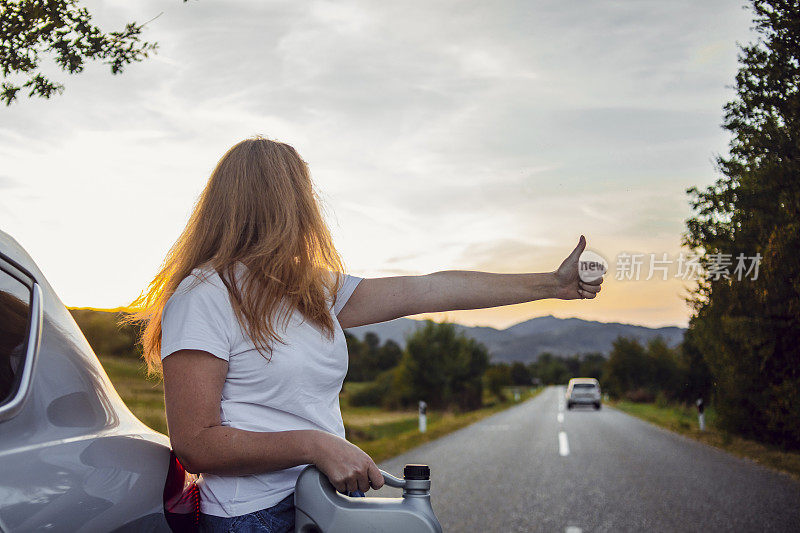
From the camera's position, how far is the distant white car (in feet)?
139

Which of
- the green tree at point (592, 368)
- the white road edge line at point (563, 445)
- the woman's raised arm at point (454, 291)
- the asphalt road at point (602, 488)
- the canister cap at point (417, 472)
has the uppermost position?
the woman's raised arm at point (454, 291)

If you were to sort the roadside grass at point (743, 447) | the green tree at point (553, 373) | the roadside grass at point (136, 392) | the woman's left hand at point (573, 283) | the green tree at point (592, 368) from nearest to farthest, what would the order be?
the woman's left hand at point (573, 283)
the roadside grass at point (743, 447)
the roadside grass at point (136, 392)
the green tree at point (592, 368)
the green tree at point (553, 373)

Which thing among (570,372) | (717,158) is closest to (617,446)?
(717,158)

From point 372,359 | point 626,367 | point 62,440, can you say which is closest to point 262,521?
point 62,440

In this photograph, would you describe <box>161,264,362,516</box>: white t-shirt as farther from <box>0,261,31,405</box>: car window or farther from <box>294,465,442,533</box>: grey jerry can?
<box>0,261,31,405</box>: car window

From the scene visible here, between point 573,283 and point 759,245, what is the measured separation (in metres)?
6.85

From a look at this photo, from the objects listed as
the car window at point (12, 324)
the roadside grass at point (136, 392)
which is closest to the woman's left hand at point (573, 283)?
the car window at point (12, 324)

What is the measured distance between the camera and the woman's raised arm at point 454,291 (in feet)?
8.17

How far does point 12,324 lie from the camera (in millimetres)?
1857

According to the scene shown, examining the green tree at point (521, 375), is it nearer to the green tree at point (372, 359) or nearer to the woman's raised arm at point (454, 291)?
the green tree at point (372, 359)

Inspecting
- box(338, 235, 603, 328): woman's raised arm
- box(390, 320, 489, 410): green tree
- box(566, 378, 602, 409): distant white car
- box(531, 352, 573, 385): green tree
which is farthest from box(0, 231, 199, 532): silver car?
box(531, 352, 573, 385): green tree

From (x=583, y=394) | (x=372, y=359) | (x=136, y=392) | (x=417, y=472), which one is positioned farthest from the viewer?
(x=372, y=359)

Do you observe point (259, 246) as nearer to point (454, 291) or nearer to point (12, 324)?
point (12, 324)

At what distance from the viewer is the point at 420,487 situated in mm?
1909
